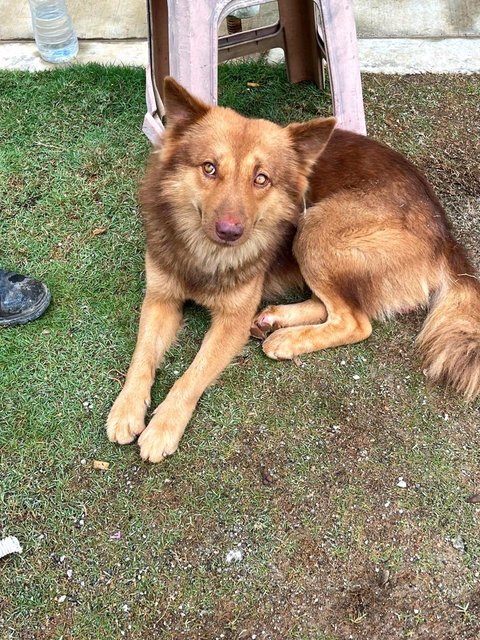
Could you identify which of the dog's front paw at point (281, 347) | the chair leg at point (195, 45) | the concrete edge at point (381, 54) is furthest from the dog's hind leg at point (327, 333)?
the concrete edge at point (381, 54)

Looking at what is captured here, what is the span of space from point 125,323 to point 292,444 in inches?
42.9

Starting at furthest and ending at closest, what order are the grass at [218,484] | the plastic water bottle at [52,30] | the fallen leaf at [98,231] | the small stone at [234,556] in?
the plastic water bottle at [52,30] → the fallen leaf at [98,231] → the small stone at [234,556] → the grass at [218,484]

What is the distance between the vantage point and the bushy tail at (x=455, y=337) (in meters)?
2.74

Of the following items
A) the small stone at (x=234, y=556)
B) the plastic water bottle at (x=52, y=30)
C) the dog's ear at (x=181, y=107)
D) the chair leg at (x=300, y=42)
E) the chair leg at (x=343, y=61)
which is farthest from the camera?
the plastic water bottle at (x=52, y=30)

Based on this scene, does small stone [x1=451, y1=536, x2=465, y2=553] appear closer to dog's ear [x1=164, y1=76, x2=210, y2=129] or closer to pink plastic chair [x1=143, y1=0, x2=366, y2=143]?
dog's ear [x1=164, y1=76, x2=210, y2=129]

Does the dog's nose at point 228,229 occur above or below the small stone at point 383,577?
above

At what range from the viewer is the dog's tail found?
274 centimetres

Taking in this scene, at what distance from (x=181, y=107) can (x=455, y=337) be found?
65.1 inches

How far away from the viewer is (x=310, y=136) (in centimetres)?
258

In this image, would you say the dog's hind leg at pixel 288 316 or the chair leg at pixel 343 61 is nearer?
the dog's hind leg at pixel 288 316

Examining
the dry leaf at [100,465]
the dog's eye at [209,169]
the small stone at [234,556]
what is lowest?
the small stone at [234,556]

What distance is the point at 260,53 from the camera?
15.9 ft

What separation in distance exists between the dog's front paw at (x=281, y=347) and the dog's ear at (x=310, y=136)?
870 mm

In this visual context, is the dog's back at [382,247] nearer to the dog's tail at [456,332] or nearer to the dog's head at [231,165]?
the dog's tail at [456,332]
